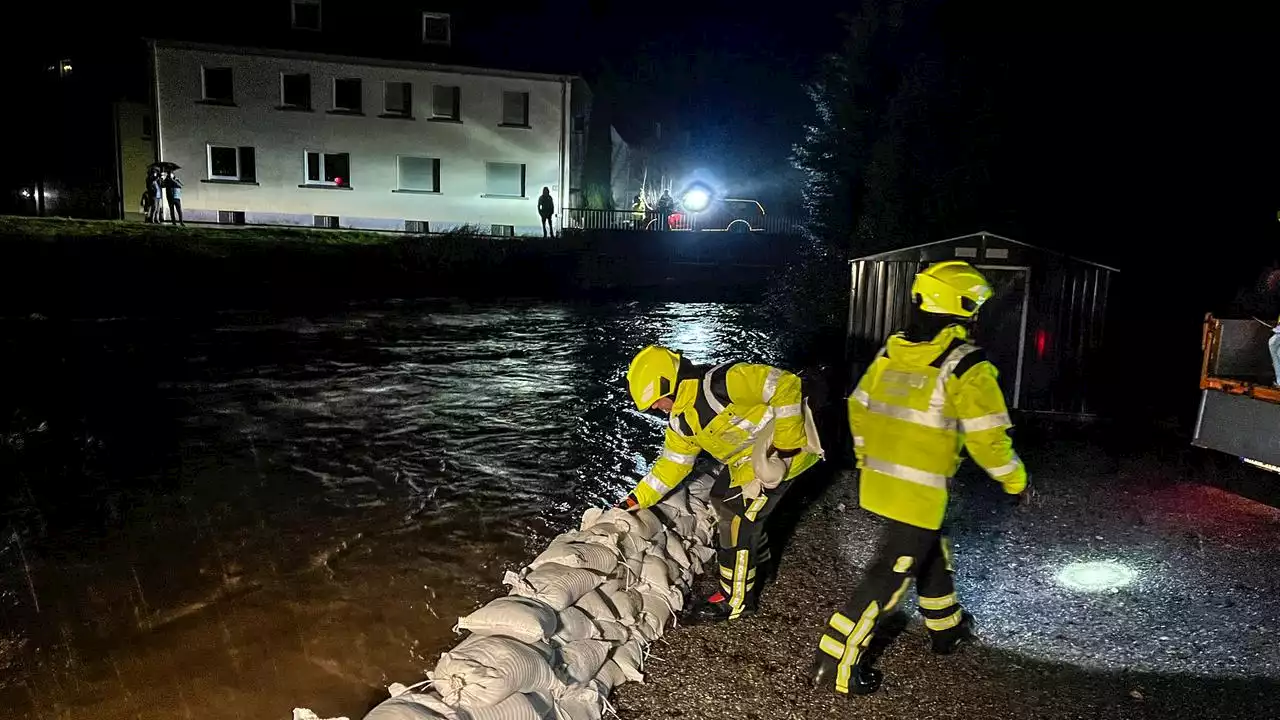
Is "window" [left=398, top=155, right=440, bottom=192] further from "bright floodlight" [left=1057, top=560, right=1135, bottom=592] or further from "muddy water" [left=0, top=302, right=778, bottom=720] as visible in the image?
"bright floodlight" [left=1057, top=560, right=1135, bottom=592]

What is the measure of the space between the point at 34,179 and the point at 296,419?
29495 mm

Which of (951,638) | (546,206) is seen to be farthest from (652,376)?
(546,206)

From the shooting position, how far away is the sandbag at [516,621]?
354 cm

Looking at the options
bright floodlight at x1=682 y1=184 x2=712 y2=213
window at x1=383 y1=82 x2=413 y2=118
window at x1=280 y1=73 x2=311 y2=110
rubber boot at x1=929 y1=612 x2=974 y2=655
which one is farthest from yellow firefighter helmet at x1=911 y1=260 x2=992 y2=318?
bright floodlight at x1=682 y1=184 x2=712 y2=213

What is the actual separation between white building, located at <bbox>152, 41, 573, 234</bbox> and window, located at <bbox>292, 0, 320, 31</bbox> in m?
1.76

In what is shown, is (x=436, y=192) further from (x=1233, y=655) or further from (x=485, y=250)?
(x=1233, y=655)

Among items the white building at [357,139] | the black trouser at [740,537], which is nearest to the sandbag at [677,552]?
the black trouser at [740,537]

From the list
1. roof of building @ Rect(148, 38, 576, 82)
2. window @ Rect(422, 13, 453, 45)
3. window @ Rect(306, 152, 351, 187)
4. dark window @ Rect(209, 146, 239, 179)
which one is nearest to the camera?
roof of building @ Rect(148, 38, 576, 82)

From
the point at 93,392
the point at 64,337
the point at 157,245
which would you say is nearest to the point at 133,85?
the point at 157,245

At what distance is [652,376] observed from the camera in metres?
3.98

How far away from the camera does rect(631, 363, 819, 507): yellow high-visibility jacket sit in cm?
409

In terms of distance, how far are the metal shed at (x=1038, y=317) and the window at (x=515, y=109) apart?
2245 cm

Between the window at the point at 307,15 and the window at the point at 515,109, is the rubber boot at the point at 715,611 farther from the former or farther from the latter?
the window at the point at 307,15

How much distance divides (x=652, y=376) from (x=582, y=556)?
915 mm
